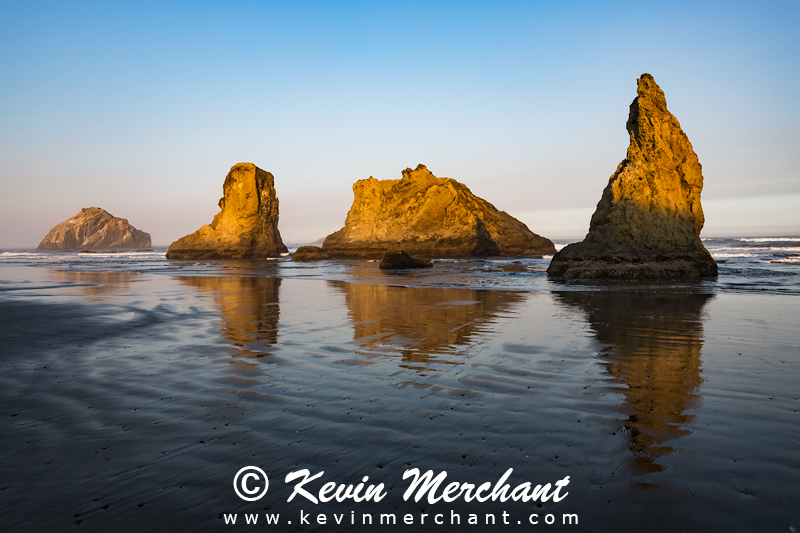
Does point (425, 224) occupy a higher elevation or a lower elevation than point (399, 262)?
higher

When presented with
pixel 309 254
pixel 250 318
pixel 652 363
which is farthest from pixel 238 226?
pixel 652 363

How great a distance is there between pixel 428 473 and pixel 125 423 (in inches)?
121

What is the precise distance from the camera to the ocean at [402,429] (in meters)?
2.97

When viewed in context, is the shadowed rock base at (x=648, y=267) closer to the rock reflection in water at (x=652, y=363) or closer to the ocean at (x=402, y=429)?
the rock reflection in water at (x=652, y=363)

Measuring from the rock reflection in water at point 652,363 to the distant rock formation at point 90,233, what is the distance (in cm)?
17857

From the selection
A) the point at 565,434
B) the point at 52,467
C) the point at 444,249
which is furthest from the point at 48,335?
the point at 444,249

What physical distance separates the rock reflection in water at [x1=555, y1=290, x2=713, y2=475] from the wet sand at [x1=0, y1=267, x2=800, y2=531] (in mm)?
36

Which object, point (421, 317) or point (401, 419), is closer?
point (401, 419)

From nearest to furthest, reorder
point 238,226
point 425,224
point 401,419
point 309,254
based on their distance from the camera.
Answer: point 401,419
point 309,254
point 425,224
point 238,226

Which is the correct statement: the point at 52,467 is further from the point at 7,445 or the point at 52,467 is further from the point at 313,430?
the point at 313,430

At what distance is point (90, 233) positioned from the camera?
15800cm

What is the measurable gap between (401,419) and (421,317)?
7.32 meters

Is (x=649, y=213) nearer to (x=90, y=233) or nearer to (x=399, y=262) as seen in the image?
(x=399, y=262)

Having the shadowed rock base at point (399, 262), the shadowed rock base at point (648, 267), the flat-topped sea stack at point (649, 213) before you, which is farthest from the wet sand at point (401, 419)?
the shadowed rock base at point (399, 262)
